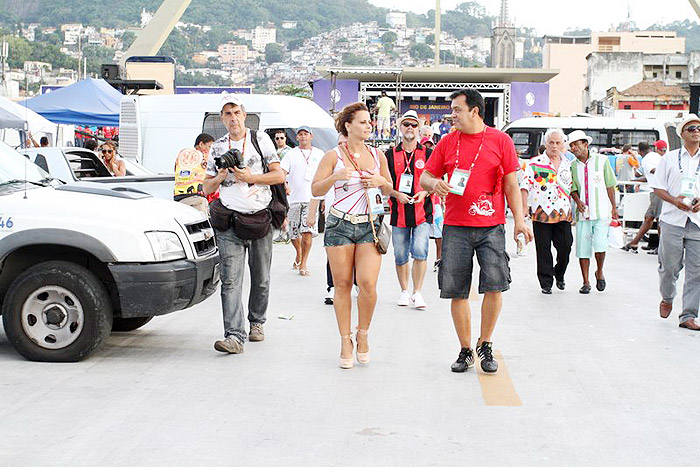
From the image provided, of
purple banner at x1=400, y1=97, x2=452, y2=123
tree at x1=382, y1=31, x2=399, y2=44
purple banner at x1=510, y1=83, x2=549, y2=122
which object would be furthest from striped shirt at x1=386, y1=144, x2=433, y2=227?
tree at x1=382, y1=31, x2=399, y2=44

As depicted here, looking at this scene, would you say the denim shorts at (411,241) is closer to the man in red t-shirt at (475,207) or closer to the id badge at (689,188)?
the id badge at (689,188)

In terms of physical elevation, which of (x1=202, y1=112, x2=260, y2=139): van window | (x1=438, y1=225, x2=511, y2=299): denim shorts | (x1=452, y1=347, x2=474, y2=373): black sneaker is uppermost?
(x1=202, y1=112, x2=260, y2=139): van window

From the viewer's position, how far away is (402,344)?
335 inches

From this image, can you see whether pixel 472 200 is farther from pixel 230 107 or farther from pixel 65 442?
pixel 65 442

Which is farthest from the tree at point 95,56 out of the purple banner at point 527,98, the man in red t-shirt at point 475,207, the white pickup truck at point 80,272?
the man in red t-shirt at point 475,207

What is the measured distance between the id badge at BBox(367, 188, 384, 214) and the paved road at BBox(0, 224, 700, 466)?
114 centimetres

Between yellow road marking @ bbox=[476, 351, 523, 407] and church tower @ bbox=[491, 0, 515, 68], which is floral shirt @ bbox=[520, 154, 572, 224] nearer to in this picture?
yellow road marking @ bbox=[476, 351, 523, 407]

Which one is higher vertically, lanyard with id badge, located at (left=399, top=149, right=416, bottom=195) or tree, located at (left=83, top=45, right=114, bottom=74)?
tree, located at (left=83, top=45, right=114, bottom=74)

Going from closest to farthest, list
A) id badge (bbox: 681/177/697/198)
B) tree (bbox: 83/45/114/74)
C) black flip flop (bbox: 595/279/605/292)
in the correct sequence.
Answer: id badge (bbox: 681/177/697/198) → black flip flop (bbox: 595/279/605/292) → tree (bbox: 83/45/114/74)

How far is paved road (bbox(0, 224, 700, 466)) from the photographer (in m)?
5.33

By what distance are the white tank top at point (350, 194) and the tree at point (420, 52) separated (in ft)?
523

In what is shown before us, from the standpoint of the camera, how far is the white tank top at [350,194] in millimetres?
7531

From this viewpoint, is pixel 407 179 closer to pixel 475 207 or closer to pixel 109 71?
pixel 475 207

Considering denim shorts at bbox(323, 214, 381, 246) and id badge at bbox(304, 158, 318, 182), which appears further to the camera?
id badge at bbox(304, 158, 318, 182)
